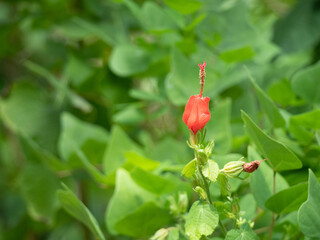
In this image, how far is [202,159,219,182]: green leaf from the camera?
179 millimetres

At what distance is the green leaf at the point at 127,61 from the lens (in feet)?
1.40

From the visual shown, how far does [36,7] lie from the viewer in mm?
602

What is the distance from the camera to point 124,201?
0.97 feet

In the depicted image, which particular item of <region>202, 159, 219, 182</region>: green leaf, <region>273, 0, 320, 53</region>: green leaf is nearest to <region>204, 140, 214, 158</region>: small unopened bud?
<region>202, 159, 219, 182</region>: green leaf

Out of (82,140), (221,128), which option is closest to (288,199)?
(221,128)

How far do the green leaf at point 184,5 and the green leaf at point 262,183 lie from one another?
15 centimetres

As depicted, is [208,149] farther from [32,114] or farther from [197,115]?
[32,114]

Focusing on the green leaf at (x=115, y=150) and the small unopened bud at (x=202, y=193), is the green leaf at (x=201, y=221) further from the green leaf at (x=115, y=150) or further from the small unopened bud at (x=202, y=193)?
the green leaf at (x=115, y=150)

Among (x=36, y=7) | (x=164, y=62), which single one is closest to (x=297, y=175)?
(x=164, y=62)

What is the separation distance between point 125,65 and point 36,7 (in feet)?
0.77

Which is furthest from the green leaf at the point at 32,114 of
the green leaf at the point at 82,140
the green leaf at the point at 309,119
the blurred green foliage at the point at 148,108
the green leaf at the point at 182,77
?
the green leaf at the point at 309,119

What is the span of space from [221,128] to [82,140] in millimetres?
134

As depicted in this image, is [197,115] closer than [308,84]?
Yes

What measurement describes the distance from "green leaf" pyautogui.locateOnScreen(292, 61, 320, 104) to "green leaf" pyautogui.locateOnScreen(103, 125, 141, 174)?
133 millimetres
